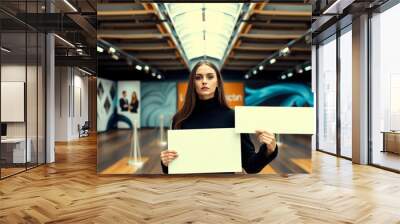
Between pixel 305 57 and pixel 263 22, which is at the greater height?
pixel 263 22

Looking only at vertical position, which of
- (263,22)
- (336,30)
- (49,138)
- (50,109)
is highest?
(336,30)

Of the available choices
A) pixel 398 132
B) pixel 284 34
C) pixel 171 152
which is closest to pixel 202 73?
pixel 171 152

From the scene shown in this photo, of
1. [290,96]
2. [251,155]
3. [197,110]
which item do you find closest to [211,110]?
[197,110]

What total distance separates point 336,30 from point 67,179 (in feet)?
20.6

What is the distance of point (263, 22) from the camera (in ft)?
15.7

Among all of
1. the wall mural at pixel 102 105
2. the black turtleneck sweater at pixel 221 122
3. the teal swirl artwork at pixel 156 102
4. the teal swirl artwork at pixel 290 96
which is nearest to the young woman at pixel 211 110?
the black turtleneck sweater at pixel 221 122

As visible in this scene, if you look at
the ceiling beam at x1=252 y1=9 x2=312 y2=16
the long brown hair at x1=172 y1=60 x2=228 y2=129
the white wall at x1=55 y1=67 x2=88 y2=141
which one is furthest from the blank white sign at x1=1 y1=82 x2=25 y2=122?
the long brown hair at x1=172 y1=60 x2=228 y2=129

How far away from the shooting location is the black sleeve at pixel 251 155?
101cm

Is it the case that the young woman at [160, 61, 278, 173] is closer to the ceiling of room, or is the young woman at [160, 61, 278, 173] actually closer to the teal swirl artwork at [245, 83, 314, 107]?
the ceiling of room

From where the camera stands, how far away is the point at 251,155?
1034 mm

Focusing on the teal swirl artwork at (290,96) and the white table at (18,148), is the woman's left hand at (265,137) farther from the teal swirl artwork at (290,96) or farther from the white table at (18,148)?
the white table at (18,148)

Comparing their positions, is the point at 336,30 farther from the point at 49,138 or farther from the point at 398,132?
the point at 49,138

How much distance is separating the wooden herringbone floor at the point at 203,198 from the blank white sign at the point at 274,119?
2679 mm

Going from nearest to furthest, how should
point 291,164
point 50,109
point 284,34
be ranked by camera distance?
point 284,34, point 291,164, point 50,109
